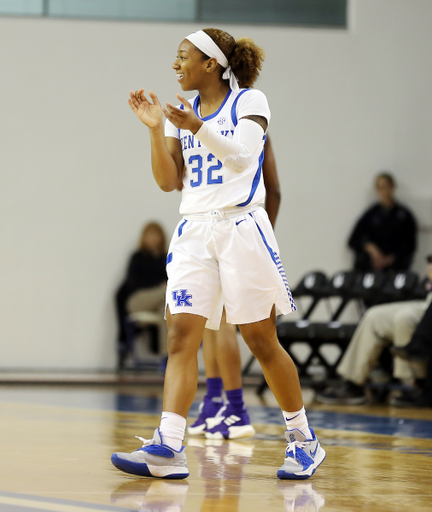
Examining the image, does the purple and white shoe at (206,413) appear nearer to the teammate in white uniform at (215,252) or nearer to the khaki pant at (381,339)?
the teammate in white uniform at (215,252)

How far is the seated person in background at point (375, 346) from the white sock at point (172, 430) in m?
3.34

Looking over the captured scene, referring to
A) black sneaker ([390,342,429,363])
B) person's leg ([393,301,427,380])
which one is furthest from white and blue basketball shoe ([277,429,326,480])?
person's leg ([393,301,427,380])

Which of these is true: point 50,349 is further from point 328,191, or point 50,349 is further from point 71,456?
point 71,456

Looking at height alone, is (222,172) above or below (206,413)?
above

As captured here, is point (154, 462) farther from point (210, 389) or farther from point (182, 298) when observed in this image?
point (210, 389)

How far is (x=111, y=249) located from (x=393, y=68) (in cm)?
368

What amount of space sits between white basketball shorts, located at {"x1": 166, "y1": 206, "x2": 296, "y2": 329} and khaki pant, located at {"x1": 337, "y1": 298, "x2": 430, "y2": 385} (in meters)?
3.05

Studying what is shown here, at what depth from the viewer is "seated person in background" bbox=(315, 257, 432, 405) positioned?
5637mm

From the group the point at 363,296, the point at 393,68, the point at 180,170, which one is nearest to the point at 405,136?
the point at 393,68

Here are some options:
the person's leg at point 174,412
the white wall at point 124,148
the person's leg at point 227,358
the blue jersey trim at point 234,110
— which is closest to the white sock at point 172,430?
the person's leg at point 174,412

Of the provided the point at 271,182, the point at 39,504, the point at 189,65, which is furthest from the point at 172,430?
the point at 271,182

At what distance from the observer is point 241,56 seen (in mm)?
2945

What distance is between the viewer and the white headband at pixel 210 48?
2814mm

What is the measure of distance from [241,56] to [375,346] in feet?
10.9
